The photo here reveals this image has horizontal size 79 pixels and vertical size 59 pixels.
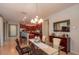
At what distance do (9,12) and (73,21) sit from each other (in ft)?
7.32

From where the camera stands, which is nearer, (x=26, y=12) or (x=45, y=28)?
(x=26, y=12)

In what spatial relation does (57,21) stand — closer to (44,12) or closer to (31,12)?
(44,12)

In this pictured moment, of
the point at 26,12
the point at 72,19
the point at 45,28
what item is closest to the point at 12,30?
the point at 26,12

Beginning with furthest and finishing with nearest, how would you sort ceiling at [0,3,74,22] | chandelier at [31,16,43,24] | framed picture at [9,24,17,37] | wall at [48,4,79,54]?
wall at [48,4,79,54]
framed picture at [9,24,17,37]
chandelier at [31,16,43,24]
ceiling at [0,3,74,22]

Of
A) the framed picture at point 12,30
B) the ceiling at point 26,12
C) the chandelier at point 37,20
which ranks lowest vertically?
the framed picture at point 12,30

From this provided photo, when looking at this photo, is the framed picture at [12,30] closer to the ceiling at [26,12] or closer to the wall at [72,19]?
the ceiling at [26,12]

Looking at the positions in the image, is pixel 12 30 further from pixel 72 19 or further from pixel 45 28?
pixel 72 19

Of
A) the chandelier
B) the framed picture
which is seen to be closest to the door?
the chandelier

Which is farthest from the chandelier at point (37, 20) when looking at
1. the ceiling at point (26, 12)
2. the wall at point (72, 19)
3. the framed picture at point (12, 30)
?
the framed picture at point (12, 30)

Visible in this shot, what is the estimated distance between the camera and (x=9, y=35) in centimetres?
290

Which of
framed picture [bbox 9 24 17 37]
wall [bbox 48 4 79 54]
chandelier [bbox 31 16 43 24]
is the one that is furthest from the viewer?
wall [bbox 48 4 79 54]

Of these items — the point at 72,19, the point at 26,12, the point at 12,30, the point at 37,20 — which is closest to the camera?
the point at 26,12

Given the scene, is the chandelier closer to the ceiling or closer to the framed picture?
the ceiling
